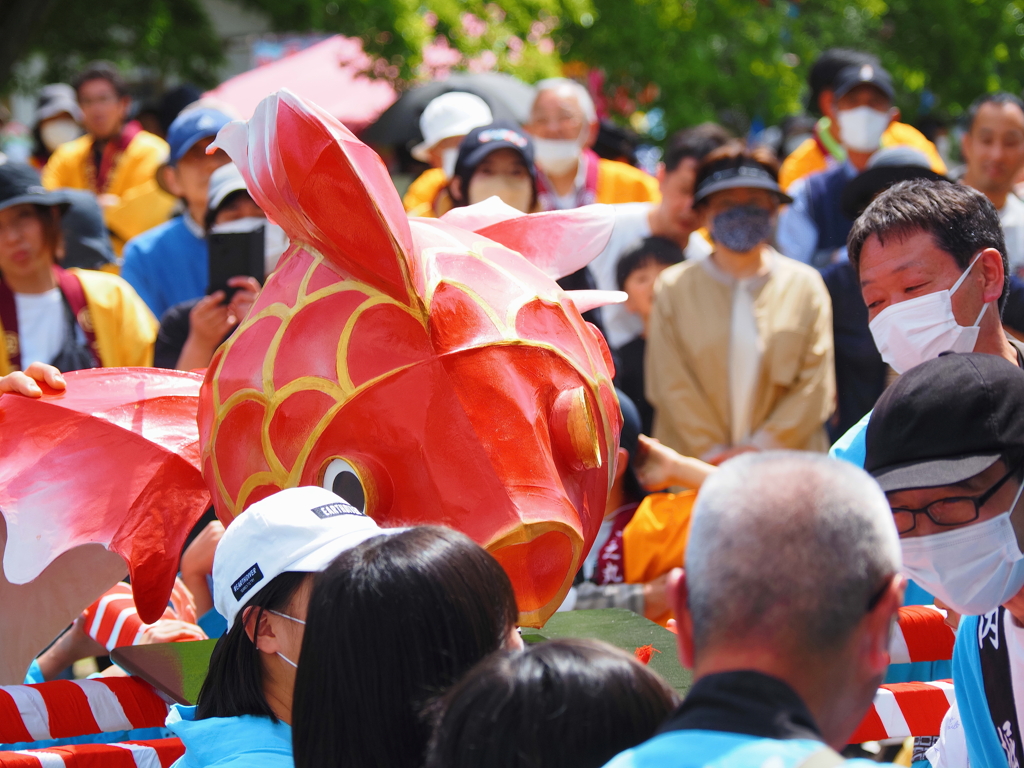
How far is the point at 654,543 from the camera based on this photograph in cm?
319

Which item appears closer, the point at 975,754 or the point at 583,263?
the point at 975,754

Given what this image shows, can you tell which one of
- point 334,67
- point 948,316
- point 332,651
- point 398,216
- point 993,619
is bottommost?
point 993,619

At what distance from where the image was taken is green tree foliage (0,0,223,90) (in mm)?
10633

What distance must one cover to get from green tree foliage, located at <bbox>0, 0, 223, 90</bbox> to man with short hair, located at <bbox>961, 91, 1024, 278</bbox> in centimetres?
772

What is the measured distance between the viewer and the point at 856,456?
99.2 inches

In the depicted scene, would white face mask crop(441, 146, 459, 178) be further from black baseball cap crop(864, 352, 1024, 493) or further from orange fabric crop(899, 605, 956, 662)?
black baseball cap crop(864, 352, 1024, 493)

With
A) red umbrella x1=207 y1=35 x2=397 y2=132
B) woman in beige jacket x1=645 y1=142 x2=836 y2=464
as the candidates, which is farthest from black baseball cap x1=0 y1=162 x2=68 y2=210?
red umbrella x1=207 y1=35 x2=397 y2=132

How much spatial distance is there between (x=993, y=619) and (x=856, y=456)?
2.19 ft

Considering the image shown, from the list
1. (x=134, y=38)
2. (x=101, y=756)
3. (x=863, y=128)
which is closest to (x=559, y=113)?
(x=863, y=128)

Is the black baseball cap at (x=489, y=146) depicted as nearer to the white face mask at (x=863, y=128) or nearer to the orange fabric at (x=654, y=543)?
the orange fabric at (x=654, y=543)

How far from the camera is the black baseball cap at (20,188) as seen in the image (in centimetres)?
394

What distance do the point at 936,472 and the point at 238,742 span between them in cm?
105

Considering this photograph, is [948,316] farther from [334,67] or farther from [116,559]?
[334,67]

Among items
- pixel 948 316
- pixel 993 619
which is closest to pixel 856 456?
pixel 948 316
